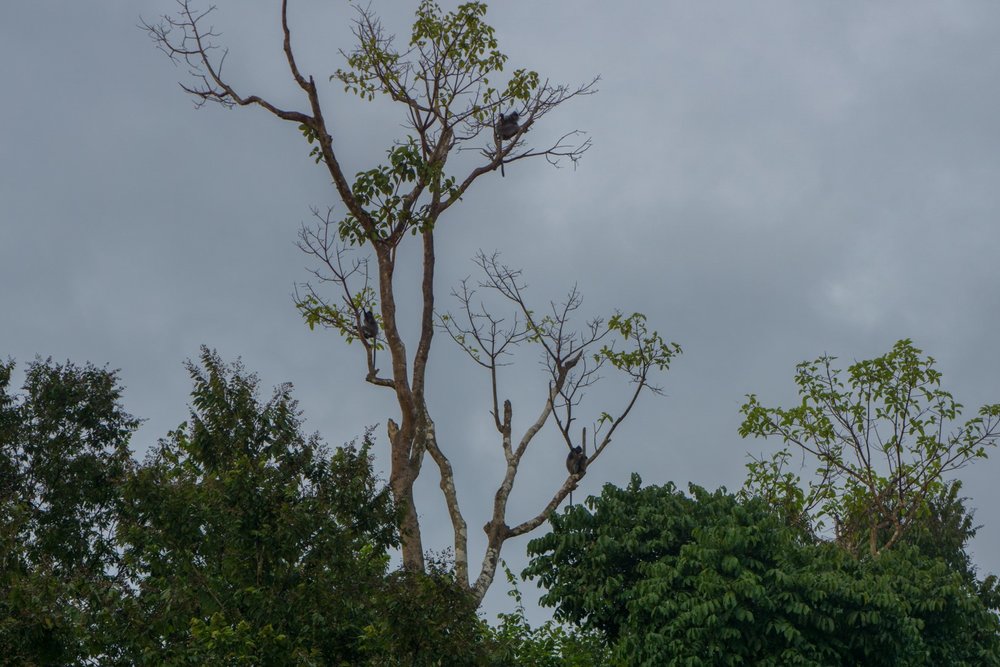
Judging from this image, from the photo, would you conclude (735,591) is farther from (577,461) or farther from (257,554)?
(257,554)

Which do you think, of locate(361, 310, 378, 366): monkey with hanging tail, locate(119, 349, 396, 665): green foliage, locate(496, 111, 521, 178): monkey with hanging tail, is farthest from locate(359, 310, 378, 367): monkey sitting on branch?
locate(119, 349, 396, 665): green foliage

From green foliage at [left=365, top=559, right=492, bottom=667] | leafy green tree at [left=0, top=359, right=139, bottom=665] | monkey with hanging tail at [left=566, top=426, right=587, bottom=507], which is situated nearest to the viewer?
green foliage at [left=365, top=559, right=492, bottom=667]

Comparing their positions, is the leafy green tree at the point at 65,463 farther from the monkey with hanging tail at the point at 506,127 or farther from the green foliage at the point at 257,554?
the monkey with hanging tail at the point at 506,127

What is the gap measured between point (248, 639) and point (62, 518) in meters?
6.48

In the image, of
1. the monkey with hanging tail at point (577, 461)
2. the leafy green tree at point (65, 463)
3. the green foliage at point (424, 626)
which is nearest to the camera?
the green foliage at point (424, 626)

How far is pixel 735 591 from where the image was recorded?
17.2m

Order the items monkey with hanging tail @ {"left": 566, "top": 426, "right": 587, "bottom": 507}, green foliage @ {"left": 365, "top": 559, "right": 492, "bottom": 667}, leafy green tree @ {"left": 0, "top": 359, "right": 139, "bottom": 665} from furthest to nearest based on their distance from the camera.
Result: monkey with hanging tail @ {"left": 566, "top": 426, "right": 587, "bottom": 507}, leafy green tree @ {"left": 0, "top": 359, "right": 139, "bottom": 665}, green foliage @ {"left": 365, "top": 559, "right": 492, "bottom": 667}

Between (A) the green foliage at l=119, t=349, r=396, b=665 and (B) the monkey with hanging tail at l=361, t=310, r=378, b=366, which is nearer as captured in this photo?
(A) the green foliage at l=119, t=349, r=396, b=665

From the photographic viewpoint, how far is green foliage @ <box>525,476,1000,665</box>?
56.6 ft

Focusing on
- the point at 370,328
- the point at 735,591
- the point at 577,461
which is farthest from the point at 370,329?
the point at 735,591

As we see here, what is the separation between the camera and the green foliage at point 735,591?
17.3 m

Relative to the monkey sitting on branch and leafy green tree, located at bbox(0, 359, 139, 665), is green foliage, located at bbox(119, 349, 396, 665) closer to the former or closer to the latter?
leafy green tree, located at bbox(0, 359, 139, 665)

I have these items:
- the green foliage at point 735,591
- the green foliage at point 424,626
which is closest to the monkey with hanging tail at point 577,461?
the green foliage at point 735,591

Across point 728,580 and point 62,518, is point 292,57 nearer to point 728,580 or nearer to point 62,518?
point 62,518
